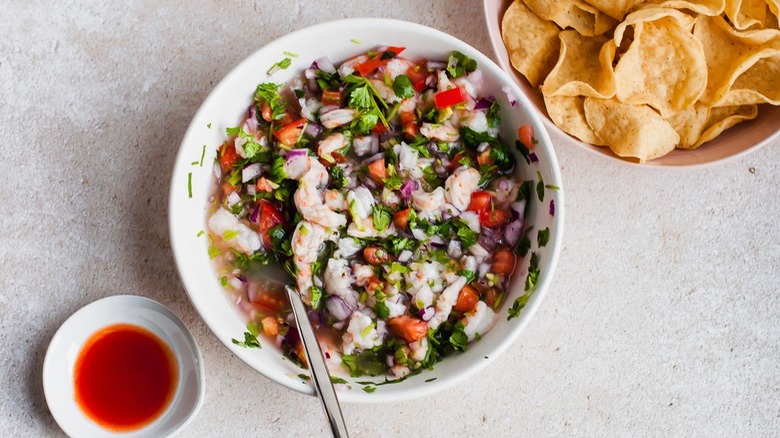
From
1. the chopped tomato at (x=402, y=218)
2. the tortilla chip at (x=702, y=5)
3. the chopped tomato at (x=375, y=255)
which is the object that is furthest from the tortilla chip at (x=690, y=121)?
the chopped tomato at (x=375, y=255)

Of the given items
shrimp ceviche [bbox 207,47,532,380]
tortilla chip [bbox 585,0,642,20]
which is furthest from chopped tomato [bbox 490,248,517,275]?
tortilla chip [bbox 585,0,642,20]

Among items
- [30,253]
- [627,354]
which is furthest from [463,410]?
[30,253]

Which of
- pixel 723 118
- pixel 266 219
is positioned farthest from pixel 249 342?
pixel 723 118

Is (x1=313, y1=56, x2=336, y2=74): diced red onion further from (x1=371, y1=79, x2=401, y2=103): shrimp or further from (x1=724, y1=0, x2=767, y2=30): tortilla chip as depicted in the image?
(x1=724, y1=0, x2=767, y2=30): tortilla chip

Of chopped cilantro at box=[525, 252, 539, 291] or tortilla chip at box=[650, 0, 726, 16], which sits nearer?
chopped cilantro at box=[525, 252, 539, 291]

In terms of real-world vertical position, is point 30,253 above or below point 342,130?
below

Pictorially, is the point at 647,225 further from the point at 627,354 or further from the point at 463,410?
the point at 463,410

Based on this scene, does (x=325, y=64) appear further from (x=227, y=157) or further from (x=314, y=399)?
(x=314, y=399)
